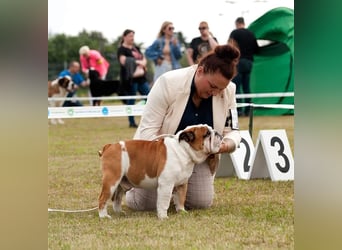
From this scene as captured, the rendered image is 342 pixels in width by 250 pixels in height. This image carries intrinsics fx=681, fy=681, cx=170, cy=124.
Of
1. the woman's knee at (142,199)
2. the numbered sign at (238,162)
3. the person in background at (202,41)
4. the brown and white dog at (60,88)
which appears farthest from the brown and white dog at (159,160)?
the brown and white dog at (60,88)

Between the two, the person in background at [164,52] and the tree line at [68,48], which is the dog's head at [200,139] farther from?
the tree line at [68,48]

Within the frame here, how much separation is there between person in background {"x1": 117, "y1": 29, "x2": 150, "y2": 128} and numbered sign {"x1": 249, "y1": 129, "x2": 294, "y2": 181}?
19.4 feet

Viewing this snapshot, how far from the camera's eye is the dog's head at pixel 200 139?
3766mm

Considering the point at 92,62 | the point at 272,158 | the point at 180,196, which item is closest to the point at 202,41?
the point at 92,62

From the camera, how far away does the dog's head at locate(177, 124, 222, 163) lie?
377cm

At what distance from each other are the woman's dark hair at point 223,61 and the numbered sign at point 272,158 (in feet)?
5.68

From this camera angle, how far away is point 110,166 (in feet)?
12.3

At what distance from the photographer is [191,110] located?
407 cm

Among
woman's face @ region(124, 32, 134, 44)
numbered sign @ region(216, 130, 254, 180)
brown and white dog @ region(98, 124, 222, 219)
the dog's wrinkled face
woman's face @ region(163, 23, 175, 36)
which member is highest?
woman's face @ region(163, 23, 175, 36)

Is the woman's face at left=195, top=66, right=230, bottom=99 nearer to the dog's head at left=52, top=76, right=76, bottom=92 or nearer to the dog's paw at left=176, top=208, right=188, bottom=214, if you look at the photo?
→ the dog's paw at left=176, top=208, right=188, bottom=214

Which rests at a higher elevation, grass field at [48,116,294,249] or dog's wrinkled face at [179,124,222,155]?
dog's wrinkled face at [179,124,222,155]

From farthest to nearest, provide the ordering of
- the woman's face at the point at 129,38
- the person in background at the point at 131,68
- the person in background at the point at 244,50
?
the person in background at the point at 244,50 → the person in background at the point at 131,68 → the woman's face at the point at 129,38

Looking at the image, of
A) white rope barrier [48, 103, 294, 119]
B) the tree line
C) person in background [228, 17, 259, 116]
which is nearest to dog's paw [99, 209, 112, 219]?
white rope barrier [48, 103, 294, 119]
